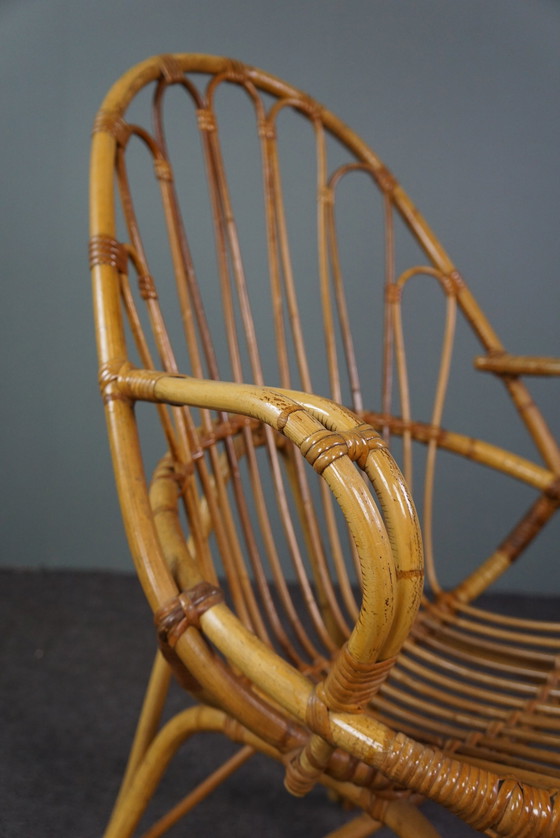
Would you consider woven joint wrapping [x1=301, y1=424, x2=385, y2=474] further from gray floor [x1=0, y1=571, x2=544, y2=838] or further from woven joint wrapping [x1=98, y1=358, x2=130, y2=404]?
gray floor [x1=0, y1=571, x2=544, y2=838]

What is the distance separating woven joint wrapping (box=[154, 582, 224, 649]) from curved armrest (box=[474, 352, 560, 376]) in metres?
0.53

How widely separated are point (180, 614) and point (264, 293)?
4.44 feet

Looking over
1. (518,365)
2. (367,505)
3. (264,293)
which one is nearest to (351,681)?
(367,505)

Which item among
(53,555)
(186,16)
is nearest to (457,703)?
(53,555)

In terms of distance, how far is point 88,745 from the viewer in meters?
1.27

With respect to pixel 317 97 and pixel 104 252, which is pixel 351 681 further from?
pixel 317 97

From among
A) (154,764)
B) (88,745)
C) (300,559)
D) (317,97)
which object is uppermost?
(317,97)

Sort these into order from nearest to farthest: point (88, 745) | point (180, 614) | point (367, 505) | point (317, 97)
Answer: point (367, 505) < point (180, 614) < point (88, 745) < point (317, 97)

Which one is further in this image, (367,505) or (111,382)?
(111,382)

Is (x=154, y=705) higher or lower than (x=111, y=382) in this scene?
lower

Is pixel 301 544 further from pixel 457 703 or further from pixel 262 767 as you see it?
pixel 457 703

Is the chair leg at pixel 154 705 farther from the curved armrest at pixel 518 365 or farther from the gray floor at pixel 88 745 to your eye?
the curved armrest at pixel 518 365

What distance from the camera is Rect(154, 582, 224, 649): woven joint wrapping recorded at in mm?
652

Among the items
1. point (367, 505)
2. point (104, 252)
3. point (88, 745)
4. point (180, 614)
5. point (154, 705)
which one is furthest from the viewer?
point (88, 745)
